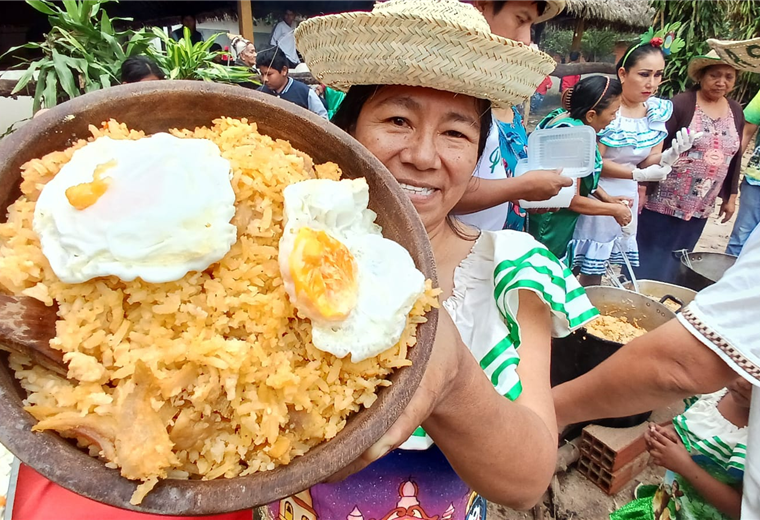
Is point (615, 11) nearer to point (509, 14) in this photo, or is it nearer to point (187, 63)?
point (509, 14)

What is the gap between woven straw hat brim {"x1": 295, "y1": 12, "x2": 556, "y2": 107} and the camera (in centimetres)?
134

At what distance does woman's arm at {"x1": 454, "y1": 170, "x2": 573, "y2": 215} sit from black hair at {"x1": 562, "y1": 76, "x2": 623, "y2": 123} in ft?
5.51

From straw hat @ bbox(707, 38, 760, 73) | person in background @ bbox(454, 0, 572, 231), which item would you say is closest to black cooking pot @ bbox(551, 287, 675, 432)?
person in background @ bbox(454, 0, 572, 231)

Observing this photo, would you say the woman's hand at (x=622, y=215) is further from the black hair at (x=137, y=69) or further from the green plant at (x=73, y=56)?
the green plant at (x=73, y=56)

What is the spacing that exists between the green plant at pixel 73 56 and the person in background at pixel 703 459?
170 inches

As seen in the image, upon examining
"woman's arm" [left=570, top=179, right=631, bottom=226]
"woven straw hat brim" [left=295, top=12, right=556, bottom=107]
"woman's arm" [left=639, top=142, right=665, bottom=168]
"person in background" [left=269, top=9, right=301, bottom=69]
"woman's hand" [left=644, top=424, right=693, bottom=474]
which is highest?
"woven straw hat brim" [left=295, top=12, right=556, bottom=107]

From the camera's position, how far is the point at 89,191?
2.35ft

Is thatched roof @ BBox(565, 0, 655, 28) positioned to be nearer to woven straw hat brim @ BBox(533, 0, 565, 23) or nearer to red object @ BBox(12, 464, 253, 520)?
woven straw hat brim @ BBox(533, 0, 565, 23)

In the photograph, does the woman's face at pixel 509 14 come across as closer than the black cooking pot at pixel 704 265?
Yes

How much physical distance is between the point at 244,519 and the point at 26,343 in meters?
0.96

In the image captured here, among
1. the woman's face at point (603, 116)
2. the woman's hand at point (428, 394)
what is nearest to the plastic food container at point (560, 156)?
the woman's face at point (603, 116)

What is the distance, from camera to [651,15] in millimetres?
12195

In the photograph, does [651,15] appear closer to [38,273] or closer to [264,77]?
[264,77]

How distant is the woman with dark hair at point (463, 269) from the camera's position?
1.31 m
